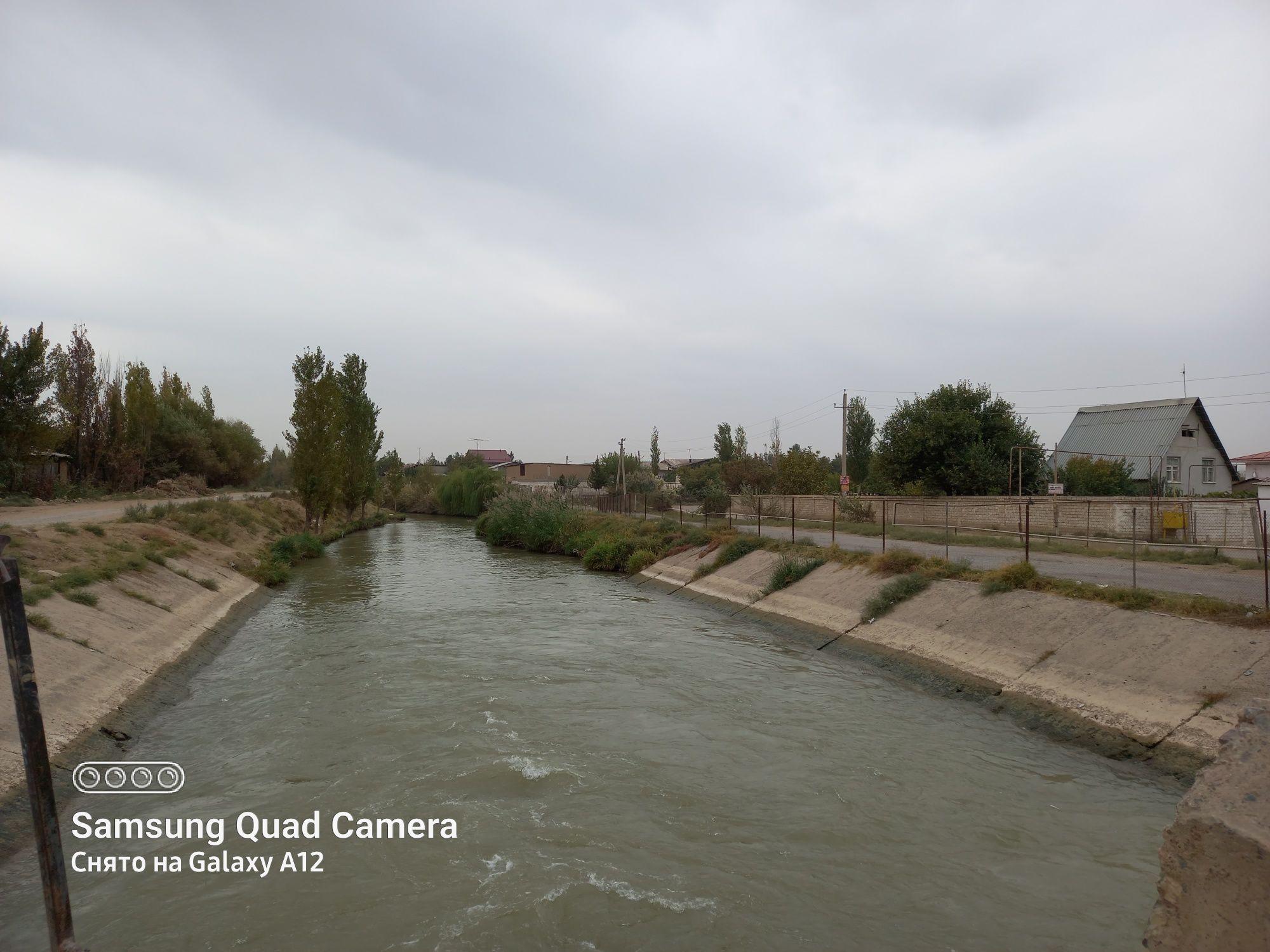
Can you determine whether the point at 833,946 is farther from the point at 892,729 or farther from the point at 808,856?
the point at 892,729

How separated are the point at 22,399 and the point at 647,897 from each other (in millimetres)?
29445

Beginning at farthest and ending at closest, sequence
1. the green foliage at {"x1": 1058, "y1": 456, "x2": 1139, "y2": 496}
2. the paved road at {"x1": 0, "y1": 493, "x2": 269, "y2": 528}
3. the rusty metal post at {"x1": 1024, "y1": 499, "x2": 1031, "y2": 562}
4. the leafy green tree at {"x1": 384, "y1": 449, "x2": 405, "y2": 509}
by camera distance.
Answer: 1. the leafy green tree at {"x1": 384, "y1": 449, "x2": 405, "y2": 509}
2. the green foliage at {"x1": 1058, "y1": 456, "x2": 1139, "y2": 496}
3. the paved road at {"x1": 0, "y1": 493, "x2": 269, "y2": 528}
4. the rusty metal post at {"x1": 1024, "y1": 499, "x2": 1031, "y2": 562}

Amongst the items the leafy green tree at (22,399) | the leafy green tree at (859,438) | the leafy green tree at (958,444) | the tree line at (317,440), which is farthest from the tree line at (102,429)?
the leafy green tree at (859,438)

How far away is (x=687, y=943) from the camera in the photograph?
18.2 ft

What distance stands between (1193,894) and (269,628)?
60.7 ft

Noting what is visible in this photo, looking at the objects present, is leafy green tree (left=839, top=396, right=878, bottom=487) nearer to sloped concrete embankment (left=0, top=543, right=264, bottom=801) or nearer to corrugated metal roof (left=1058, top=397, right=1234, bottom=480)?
corrugated metal roof (left=1058, top=397, right=1234, bottom=480)

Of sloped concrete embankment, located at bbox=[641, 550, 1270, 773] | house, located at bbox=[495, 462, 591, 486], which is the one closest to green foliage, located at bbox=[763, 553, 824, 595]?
sloped concrete embankment, located at bbox=[641, 550, 1270, 773]

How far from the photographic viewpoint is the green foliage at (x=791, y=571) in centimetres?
2000

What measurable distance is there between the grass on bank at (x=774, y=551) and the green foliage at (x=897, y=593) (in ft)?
0.05

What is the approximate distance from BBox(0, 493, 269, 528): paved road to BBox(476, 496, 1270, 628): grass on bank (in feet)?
55.6

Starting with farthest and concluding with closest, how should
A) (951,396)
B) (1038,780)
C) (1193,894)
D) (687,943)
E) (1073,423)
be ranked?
(1073,423)
(951,396)
(1038,780)
(687,943)
(1193,894)

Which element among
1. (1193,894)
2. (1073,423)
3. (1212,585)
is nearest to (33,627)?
(1193,894)

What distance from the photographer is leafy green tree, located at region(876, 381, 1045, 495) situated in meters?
38.2

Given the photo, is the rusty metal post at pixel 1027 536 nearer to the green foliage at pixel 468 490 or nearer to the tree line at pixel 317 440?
the tree line at pixel 317 440
